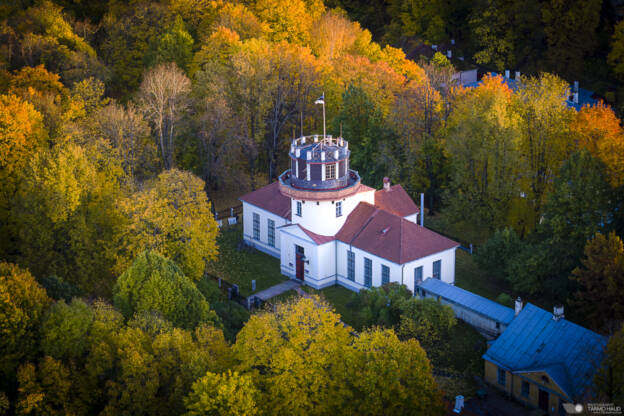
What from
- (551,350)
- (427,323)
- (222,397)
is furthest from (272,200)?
(222,397)

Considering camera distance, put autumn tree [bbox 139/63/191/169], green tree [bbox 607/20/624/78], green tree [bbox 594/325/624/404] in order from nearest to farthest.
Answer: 1. green tree [bbox 594/325/624/404]
2. autumn tree [bbox 139/63/191/169]
3. green tree [bbox 607/20/624/78]

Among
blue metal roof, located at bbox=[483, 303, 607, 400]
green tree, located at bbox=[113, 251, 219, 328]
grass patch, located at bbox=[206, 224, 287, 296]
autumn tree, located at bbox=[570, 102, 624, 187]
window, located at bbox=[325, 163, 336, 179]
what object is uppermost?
autumn tree, located at bbox=[570, 102, 624, 187]

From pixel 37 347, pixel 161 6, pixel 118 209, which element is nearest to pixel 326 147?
pixel 118 209

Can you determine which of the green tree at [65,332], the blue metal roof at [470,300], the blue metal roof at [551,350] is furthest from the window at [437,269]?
the green tree at [65,332]

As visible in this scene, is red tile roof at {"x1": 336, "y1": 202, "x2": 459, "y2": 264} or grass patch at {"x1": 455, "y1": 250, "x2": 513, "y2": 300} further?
grass patch at {"x1": 455, "y1": 250, "x2": 513, "y2": 300}

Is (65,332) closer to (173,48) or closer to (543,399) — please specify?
(543,399)

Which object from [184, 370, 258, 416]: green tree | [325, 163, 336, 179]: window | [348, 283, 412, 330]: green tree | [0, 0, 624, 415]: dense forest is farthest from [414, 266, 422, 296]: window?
[184, 370, 258, 416]: green tree

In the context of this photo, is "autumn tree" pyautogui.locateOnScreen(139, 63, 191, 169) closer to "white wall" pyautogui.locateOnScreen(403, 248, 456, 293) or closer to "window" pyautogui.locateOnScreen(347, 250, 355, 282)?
"window" pyautogui.locateOnScreen(347, 250, 355, 282)
